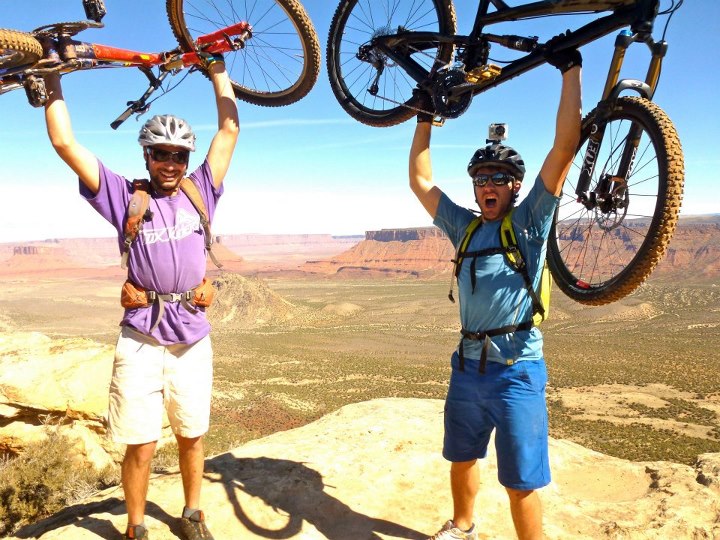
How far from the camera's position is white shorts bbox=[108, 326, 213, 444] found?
2.90 metres

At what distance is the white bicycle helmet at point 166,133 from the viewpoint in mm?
3070

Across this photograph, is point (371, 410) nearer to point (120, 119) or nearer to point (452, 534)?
point (452, 534)

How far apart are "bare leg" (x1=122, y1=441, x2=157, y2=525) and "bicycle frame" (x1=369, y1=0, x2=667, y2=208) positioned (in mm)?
3386

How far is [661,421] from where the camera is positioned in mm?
25938

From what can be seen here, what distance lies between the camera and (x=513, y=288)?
9.57ft

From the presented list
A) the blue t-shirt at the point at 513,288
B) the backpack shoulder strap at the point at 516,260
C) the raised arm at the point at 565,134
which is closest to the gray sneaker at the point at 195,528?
the blue t-shirt at the point at 513,288

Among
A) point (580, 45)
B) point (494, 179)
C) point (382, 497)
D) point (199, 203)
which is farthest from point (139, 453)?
point (580, 45)

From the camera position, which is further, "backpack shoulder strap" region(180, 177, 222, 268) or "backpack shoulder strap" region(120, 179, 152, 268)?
"backpack shoulder strap" region(180, 177, 222, 268)

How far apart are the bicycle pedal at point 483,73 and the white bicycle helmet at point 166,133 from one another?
2180 millimetres

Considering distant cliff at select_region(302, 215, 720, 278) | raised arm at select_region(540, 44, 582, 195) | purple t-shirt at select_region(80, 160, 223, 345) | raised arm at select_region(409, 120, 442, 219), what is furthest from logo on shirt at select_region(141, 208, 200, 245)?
distant cliff at select_region(302, 215, 720, 278)

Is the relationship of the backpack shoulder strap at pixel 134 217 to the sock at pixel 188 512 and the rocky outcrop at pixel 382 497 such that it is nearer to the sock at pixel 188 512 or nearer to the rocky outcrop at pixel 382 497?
the sock at pixel 188 512

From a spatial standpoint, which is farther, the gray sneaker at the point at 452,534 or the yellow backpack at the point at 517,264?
the gray sneaker at the point at 452,534

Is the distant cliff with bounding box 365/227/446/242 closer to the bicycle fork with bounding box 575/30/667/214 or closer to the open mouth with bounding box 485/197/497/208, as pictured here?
the bicycle fork with bounding box 575/30/667/214

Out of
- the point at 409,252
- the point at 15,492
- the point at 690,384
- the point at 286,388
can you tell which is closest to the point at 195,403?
the point at 15,492
